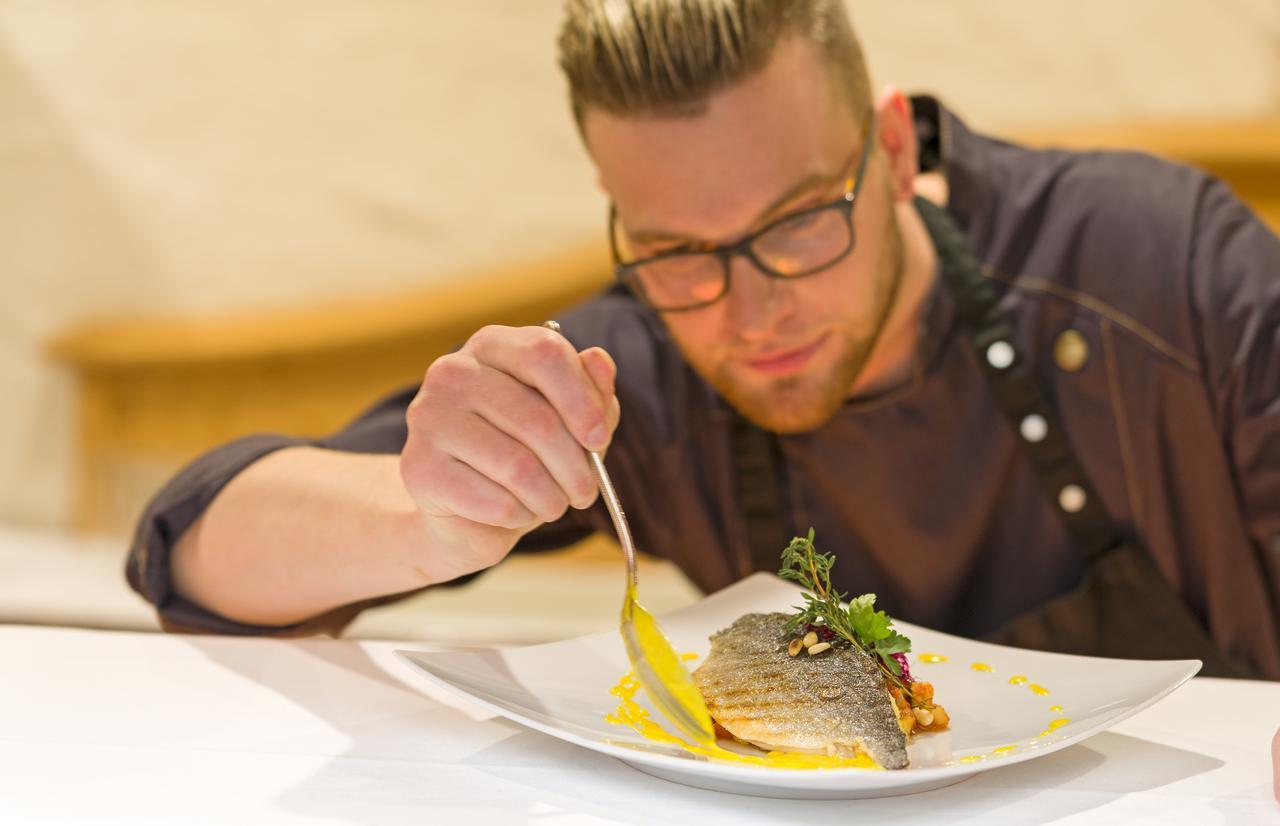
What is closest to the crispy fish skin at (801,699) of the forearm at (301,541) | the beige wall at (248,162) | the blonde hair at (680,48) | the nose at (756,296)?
the forearm at (301,541)

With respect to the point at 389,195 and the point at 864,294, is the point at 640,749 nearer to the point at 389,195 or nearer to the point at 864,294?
the point at 864,294

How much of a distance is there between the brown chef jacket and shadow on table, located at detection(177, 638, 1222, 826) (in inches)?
22.1

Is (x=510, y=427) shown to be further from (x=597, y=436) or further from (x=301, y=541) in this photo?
(x=301, y=541)

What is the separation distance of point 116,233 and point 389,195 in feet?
1.93

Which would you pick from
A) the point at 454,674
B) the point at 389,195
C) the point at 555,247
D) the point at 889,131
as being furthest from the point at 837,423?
the point at 389,195

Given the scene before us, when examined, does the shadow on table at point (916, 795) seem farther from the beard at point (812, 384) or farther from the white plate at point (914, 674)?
the beard at point (812, 384)

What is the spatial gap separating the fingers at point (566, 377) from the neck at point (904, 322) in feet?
2.16

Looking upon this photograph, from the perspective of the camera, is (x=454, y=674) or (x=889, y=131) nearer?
(x=454, y=674)

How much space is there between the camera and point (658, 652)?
2.62 ft

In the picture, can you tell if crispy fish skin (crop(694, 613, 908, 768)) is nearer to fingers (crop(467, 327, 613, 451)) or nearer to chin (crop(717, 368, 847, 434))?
fingers (crop(467, 327, 613, 451))

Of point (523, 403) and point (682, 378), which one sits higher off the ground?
point (523, 403)

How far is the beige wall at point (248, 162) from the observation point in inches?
101

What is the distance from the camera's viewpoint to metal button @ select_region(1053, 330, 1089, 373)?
1356mm

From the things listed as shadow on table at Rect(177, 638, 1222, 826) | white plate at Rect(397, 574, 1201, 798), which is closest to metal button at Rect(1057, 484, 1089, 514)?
white plate at Rect(397, 574, 1201, 798)
